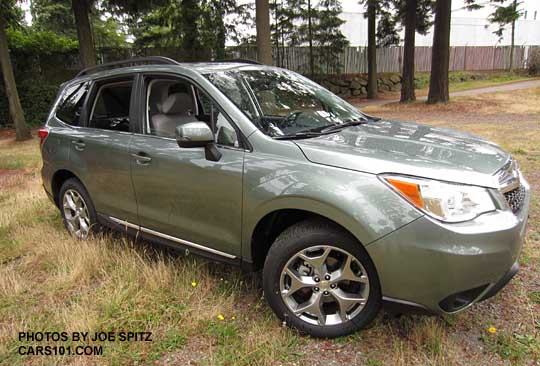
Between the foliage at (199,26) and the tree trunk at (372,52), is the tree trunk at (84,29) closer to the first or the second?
the foliage at (199,26)

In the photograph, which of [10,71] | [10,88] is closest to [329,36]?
[10,71]

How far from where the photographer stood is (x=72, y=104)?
4.25m

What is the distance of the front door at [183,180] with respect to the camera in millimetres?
2801

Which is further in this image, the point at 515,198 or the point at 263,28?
the point at 263,28

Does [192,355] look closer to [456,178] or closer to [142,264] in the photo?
[142,264]

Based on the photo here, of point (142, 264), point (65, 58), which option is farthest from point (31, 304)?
point (65, 58)

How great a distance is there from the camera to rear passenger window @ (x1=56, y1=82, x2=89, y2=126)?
4.11 meters

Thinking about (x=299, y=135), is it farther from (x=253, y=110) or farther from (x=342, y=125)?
(x=342, y=125)

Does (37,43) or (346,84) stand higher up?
(37,43)

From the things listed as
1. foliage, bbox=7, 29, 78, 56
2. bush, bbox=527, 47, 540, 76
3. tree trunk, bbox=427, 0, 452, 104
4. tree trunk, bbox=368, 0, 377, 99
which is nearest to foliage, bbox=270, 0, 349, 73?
tree trunk, bbox=368, 0, 377, 99

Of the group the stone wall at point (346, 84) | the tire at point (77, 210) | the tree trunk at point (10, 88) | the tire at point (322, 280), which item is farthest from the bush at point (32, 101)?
the tire at point (322, 280)

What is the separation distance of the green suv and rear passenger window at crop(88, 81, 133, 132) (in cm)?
1

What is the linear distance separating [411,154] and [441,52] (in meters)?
13.3

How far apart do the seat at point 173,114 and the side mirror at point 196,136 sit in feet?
2.21
